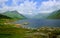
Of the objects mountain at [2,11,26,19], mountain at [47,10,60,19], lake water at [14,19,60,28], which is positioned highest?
mountain at [2,11,26,19]

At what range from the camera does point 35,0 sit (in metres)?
3.61

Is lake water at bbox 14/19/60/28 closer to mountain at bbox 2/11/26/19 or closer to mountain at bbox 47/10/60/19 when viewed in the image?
mountain at bbox 47/10/60/19

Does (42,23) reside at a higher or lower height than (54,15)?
lower

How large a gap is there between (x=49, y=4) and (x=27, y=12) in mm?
605

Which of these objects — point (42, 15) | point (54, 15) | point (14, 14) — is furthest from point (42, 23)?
point (14, 14)

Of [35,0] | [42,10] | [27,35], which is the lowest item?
[27,35]

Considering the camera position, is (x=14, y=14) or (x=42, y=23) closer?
(x=42, y=23)

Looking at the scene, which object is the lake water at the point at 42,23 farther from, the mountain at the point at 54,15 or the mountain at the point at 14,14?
the mountain at the point at 14,14

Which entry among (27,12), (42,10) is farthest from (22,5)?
(42,10)

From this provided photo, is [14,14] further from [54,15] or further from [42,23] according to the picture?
[54,15]

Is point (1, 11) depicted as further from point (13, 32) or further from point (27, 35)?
point (27, 35)

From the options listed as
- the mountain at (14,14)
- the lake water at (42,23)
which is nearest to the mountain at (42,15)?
the lake water at (42,23)

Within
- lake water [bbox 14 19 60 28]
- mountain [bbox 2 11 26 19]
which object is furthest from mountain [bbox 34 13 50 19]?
mountain [bbox 2 11 26 19]

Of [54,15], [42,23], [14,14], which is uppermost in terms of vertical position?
[14,14]
